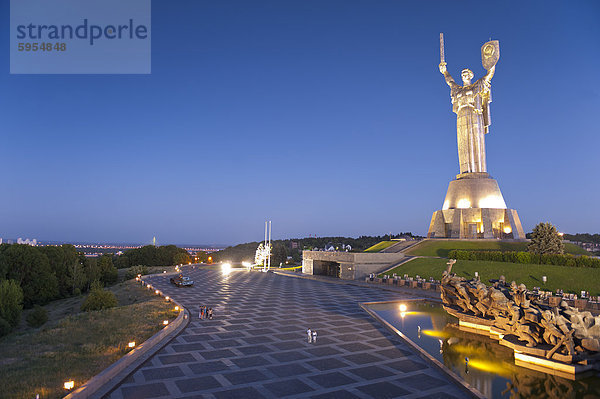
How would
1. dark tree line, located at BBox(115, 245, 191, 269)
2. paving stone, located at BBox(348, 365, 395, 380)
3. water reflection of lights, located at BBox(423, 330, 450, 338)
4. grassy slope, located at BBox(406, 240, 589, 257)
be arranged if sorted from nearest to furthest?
1. paving stone, located at BBox(348, 365, 395, 380)
2. water reflection of lights, located at BBox(423, 330, 450, 338)
3. grassy slope, located at BBox(406, 240, 589, 257)
4. dark tree line, located at BBox(115, 245, 191, 269)

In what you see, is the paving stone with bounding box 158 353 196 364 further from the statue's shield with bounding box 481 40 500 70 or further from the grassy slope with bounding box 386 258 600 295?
the statue's shield with bounding box 481 40 500 70

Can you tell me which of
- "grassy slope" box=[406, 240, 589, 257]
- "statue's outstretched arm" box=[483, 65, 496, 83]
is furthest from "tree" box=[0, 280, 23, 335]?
"statue's outstretched arm" box=[483, 65, 496, 83]

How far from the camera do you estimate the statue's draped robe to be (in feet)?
145

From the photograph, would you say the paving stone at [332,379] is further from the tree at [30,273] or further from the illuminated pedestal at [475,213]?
the tree at [30,273]

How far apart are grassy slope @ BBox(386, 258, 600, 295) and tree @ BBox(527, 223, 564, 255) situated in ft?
8.98

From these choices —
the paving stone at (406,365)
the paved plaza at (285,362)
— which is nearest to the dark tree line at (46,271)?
the paved plaza at (285,362)

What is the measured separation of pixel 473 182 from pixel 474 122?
7730 mm

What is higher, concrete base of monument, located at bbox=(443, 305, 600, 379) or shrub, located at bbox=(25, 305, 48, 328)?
concrete base of monument, located at bbox=(443, 305, 600, 379)

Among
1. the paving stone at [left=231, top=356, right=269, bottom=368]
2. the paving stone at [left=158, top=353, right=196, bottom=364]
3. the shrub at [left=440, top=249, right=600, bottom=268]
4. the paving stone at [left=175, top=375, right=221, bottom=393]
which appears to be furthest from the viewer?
the shrub at [left=440, top=249, right=600, bottom=268]

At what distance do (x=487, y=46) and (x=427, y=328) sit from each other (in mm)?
40170

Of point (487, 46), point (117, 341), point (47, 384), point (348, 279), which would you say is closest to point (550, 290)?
point (348, 279)

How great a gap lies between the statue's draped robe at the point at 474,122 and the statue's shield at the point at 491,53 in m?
1.28

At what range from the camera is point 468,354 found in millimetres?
13133

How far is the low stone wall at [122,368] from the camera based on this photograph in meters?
8.78
